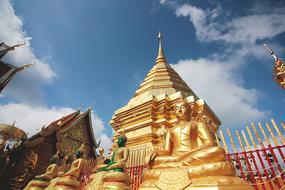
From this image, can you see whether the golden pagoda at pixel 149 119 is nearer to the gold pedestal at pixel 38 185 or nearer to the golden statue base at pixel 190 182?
the gold pedestal at pixel 38 185

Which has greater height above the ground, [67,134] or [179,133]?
[67,134]

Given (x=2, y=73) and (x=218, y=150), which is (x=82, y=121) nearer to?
(x=2, y=73)

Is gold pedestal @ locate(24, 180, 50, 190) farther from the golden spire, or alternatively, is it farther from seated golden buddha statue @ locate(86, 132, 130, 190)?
the golden spire

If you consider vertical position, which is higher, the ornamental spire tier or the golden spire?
the golden spire

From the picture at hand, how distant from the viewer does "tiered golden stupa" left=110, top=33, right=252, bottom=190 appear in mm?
2727

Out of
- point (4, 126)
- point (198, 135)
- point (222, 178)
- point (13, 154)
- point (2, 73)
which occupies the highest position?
point (2, 73)

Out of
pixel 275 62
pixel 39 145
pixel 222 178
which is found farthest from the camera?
pixel 39 145

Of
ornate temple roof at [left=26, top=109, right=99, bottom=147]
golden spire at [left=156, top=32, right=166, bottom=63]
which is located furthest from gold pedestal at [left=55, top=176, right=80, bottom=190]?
golden spire at [left=156, top=32, right=166, bottom=63]

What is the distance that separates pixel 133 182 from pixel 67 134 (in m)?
8.08

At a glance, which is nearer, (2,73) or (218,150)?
(218,150)

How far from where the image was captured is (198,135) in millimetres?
3688

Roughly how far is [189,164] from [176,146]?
0.74 meters

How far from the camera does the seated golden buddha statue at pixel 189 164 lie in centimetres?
266

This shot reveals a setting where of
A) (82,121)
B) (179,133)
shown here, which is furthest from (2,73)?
(179,133)
